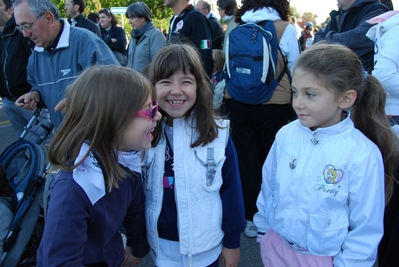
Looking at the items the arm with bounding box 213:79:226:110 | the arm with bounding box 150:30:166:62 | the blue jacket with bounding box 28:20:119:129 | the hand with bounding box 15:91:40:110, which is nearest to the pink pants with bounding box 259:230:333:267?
the blue jacket with bounding box 28:20:119:129

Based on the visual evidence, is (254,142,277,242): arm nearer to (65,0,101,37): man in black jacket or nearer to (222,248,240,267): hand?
(222,248,240,267): hand

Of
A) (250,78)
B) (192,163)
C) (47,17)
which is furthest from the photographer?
(250,78)

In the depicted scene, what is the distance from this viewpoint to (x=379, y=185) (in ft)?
5.07

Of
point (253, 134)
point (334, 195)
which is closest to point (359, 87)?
point (334, 195)

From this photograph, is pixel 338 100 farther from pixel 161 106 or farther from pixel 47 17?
pixel 47 17

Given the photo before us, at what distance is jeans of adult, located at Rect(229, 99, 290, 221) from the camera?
313 cm

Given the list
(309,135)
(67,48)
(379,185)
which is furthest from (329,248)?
(67,48)

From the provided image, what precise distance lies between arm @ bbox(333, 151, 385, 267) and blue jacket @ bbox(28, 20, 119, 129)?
1992 millimetres

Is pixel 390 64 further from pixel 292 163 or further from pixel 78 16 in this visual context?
pixel 78 16

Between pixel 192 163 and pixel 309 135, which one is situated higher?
pixel 309 135

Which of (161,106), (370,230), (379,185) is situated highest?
(161,106)

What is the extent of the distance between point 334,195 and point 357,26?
6.00 ft

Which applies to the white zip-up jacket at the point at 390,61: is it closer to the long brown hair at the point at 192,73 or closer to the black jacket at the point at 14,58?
the long brown hair at the point at 192,73

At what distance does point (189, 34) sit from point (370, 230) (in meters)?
2.83
